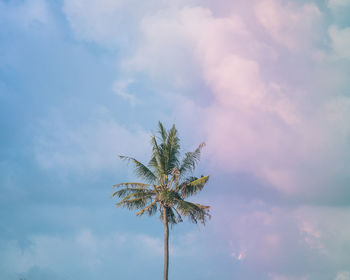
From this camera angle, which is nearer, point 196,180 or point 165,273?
point 165,273

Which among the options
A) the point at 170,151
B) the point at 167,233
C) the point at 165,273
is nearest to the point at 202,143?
the point at 170,151

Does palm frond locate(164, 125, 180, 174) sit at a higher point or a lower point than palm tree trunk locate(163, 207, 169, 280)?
higher

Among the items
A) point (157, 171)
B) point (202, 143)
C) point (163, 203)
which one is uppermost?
point (202, 143)

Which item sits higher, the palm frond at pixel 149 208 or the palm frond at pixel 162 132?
the palm frond at pixel 162 132

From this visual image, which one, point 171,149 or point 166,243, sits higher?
point 171,149

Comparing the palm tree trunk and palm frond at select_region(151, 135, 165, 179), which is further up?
palm frond at select_region(151, 135, 165, 179)

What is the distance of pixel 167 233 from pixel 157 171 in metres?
6.49

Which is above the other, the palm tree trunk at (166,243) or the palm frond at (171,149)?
the palm frond at (171,149)

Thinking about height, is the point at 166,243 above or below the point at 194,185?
below

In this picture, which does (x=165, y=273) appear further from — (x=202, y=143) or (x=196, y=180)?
(x=202, y=143)

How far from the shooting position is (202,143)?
45.8 metres

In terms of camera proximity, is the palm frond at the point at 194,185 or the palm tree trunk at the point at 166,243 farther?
the palm frond at the point at 194,185

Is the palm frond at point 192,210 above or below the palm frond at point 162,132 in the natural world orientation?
below

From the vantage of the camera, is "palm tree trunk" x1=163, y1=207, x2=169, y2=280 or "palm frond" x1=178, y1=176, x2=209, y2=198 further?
"palm frond" x1=178, y1=176, x2=209, y2=198
